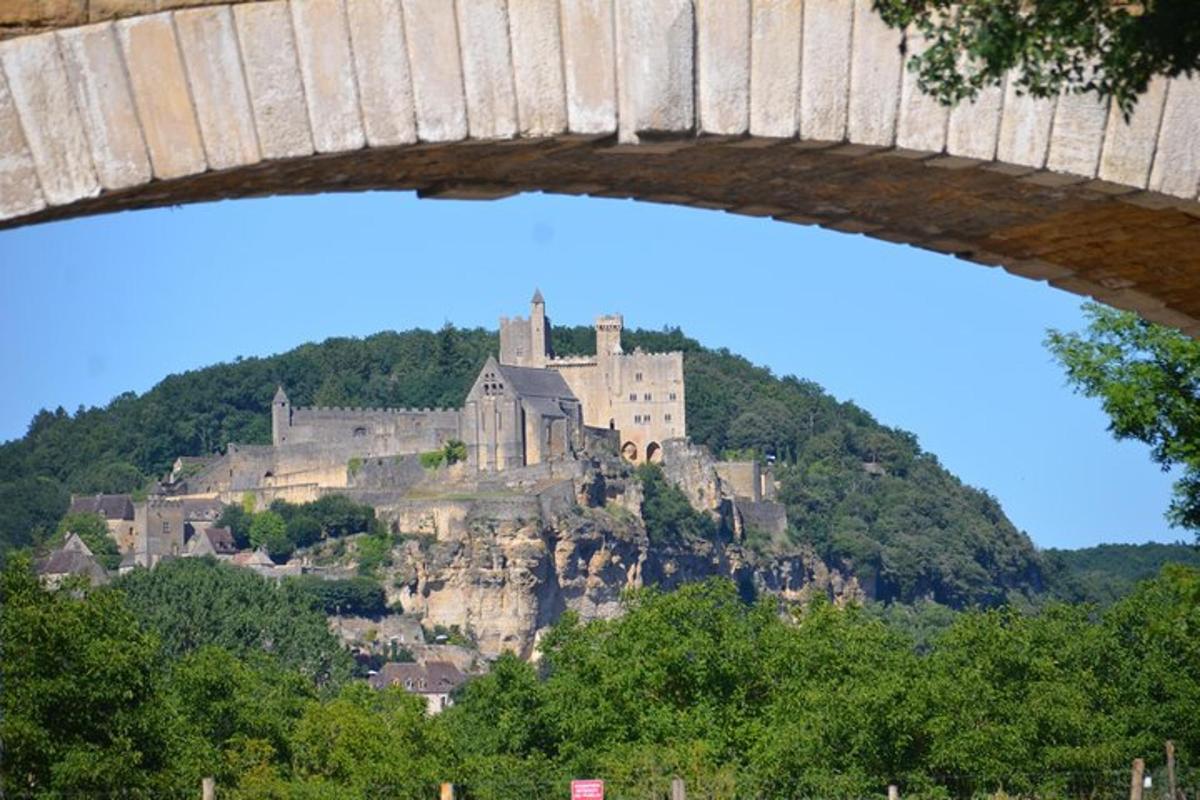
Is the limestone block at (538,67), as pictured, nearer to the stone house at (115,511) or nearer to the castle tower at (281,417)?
the stone house at (115,511)

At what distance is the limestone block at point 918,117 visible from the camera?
4.12 meters

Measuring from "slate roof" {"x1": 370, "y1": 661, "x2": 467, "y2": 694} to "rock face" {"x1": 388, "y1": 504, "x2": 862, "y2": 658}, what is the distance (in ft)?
22.4

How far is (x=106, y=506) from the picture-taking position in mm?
112312

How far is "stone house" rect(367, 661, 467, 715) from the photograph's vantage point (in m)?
87.2

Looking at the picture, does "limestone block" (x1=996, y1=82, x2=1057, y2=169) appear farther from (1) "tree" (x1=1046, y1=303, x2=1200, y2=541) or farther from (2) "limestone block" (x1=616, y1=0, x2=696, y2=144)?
(1) "tree" (x1=1046, y1=303, x2=1200, y2=541)

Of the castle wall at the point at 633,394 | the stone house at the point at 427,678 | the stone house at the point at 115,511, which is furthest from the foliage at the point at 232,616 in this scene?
the castle wall at the point at 633,394

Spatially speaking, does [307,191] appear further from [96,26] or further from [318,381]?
[318,381]

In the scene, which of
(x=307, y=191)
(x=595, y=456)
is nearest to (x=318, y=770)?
(x=307, y=191)

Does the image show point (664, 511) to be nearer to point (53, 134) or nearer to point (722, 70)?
point (722, 70)

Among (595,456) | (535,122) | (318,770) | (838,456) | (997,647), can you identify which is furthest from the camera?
A: (838,456)

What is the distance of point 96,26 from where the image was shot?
3.64m

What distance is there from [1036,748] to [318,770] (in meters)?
11.3

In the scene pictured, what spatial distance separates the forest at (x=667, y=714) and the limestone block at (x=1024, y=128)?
14.9 meters

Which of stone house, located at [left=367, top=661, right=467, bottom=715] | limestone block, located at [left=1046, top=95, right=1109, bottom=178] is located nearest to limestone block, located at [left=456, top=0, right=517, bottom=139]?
limestone block, located at [left=1046, top=95, right=1109, bottom=178]
